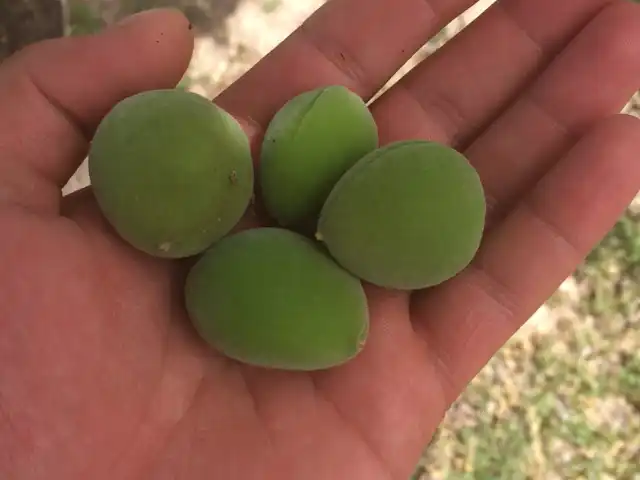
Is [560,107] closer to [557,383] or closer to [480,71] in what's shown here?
[480,71]

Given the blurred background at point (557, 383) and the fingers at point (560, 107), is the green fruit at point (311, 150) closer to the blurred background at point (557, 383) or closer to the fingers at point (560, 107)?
the fingers at point (560, 107)

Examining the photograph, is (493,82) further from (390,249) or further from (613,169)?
(390,249)

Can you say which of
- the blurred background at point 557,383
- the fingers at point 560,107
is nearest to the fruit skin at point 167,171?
the fingers at point 560,107

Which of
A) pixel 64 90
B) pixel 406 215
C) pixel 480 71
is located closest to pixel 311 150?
pixel 406 215

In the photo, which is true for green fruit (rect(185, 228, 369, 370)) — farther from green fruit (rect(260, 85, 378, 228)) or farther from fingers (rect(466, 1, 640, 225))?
fingers (rect(466, 1, 640, 225))

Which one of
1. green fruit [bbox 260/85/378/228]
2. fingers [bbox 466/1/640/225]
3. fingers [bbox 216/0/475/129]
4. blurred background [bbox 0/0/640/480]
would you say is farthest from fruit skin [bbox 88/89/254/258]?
blurred background [bbox 0/0/640/480]

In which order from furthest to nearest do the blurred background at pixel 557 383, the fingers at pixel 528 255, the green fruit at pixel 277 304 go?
the blurred background at pixel 557 383
the fingers at pixel 528 255
the green fruit at pixel 277 304

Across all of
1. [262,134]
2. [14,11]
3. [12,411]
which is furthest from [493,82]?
[14,11]
